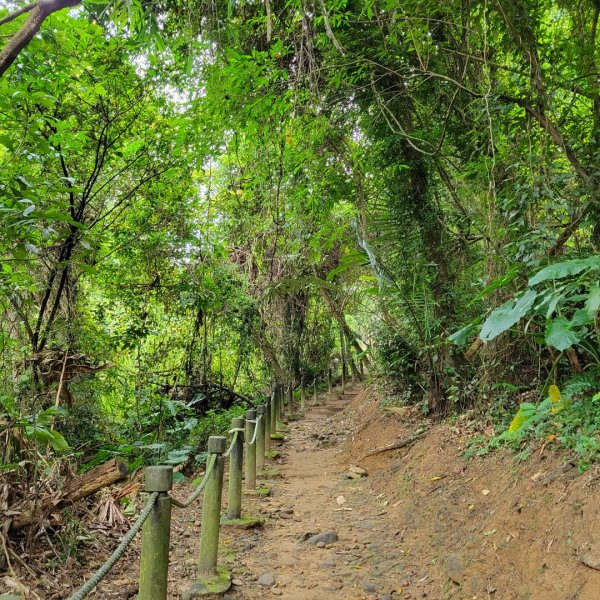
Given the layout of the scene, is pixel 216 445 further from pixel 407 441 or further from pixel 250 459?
pixel 407 441

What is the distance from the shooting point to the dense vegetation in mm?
3713

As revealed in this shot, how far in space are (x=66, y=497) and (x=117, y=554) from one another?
1773 mm

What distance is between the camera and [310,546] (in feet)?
13.6

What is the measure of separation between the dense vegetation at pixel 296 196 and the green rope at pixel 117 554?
1326 mm

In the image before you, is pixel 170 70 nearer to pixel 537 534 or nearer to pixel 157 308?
pixel 157 308

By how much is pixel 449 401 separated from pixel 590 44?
373 cm

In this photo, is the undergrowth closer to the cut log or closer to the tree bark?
the cut log

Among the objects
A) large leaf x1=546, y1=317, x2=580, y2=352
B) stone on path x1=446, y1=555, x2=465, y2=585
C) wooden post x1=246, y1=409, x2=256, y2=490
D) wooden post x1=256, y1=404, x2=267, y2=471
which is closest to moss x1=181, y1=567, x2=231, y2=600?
stone on path x1=446, y1=555, x2=465, y2=585

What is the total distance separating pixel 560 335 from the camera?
298cm

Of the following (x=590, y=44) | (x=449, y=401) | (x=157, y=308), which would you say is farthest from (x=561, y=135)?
(x=157, y=308)

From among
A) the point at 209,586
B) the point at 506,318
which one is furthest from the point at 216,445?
the point at 506,318

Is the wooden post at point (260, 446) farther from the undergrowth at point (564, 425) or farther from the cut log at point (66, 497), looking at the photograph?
the undergrowth at point (564, 425)

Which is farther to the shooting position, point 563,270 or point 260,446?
point 260,446

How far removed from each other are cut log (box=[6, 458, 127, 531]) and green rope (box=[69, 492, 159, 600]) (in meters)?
1.18
